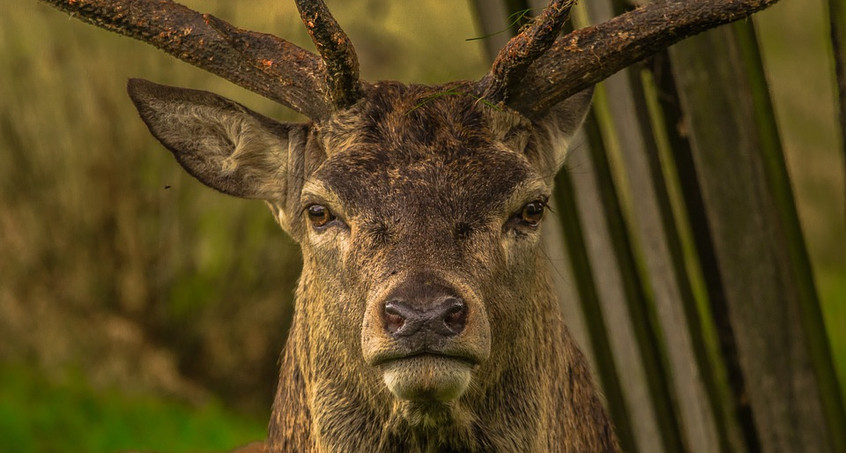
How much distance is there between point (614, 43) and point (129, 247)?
7.43 m

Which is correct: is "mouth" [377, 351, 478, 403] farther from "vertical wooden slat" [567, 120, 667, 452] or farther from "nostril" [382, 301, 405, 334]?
"vertical wooden slat" [567, 120, 667, 452]

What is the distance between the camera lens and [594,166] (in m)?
6.24

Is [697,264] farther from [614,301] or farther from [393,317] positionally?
[393,317]

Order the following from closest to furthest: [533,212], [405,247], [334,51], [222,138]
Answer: [405,247]
[334,51]
[533,212]
[222,138]

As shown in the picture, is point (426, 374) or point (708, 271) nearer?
point (426, 374)

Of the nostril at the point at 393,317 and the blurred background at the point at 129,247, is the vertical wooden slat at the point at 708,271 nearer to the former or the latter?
the nostril at the point at 393,317

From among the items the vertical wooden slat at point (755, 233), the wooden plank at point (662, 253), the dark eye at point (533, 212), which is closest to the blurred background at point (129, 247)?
the wooden plank at point (662, 253)

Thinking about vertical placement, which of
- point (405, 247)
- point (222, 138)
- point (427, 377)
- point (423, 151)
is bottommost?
point (427, 377)

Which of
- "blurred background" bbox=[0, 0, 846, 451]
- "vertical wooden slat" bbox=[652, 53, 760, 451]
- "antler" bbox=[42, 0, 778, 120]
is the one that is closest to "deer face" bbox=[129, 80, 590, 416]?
"antler" bbox=[42, 0, 778, 120]

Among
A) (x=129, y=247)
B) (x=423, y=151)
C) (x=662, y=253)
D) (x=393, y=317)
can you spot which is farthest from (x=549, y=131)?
(x=129, y=247)

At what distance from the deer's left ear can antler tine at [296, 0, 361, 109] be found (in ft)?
2.55

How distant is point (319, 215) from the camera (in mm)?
4090

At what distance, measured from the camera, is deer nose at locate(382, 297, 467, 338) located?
3377 mm

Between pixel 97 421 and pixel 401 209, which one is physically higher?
pixel 401 209
